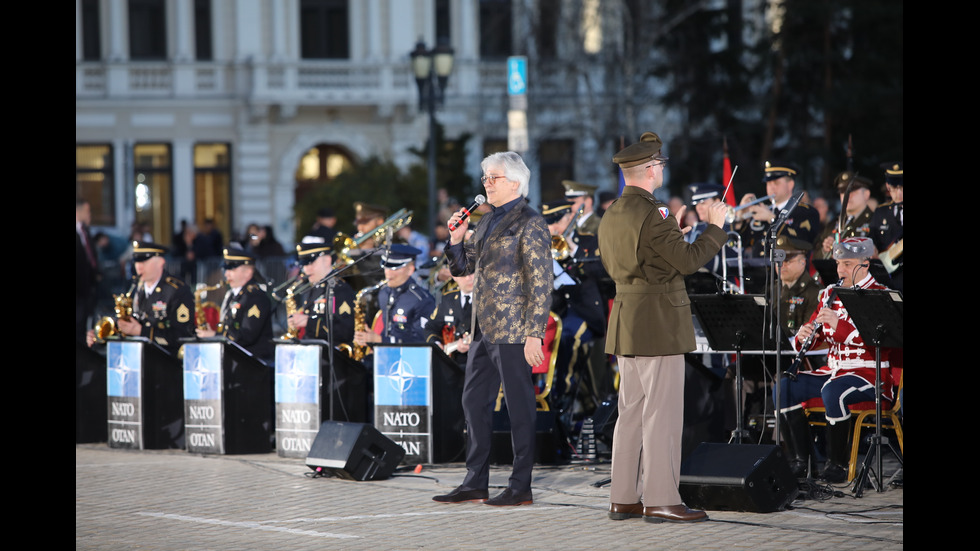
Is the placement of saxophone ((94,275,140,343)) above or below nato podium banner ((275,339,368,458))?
above

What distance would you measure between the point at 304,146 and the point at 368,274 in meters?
21.9

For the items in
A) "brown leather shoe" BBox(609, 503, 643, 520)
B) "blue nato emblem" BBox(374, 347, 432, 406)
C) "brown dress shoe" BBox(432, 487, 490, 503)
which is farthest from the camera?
"blue nato emblem" BBox(374, 347, 432, 406)

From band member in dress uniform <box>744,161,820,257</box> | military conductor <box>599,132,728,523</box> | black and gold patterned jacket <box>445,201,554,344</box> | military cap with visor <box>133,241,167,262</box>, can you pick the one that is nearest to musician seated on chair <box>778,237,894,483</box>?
military conductor <box>599,132,728,523</box>

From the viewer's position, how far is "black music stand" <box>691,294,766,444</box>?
8570 millimetres

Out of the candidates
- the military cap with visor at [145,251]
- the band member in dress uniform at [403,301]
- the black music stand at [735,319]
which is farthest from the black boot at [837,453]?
the military cap with visor at [145,251]

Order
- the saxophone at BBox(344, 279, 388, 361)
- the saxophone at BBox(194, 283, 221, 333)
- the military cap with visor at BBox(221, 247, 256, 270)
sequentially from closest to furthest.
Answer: the saxophone at BBox(344, 279, 388, 361), the military cap with visor at BBox(221, 247, 256, 270), the saxophone at BBox(194, 283, 221, 333)

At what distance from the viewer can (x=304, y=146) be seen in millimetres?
34219

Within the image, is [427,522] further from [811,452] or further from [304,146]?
[304,146]

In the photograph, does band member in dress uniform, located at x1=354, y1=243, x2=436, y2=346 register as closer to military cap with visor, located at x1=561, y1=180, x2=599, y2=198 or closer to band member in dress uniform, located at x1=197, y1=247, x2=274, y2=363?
band member in dress uniform, located at x1=197, y1=247, x2=274, y2=363

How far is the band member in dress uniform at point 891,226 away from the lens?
11.2m

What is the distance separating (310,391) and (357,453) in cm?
124

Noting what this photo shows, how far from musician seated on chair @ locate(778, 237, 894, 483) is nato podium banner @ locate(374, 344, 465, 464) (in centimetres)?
246

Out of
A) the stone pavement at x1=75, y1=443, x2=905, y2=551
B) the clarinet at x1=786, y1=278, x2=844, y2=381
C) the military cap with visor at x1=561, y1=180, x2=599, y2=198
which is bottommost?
the stone pavement at x1=75, y1=443, x2=905, y2=551
